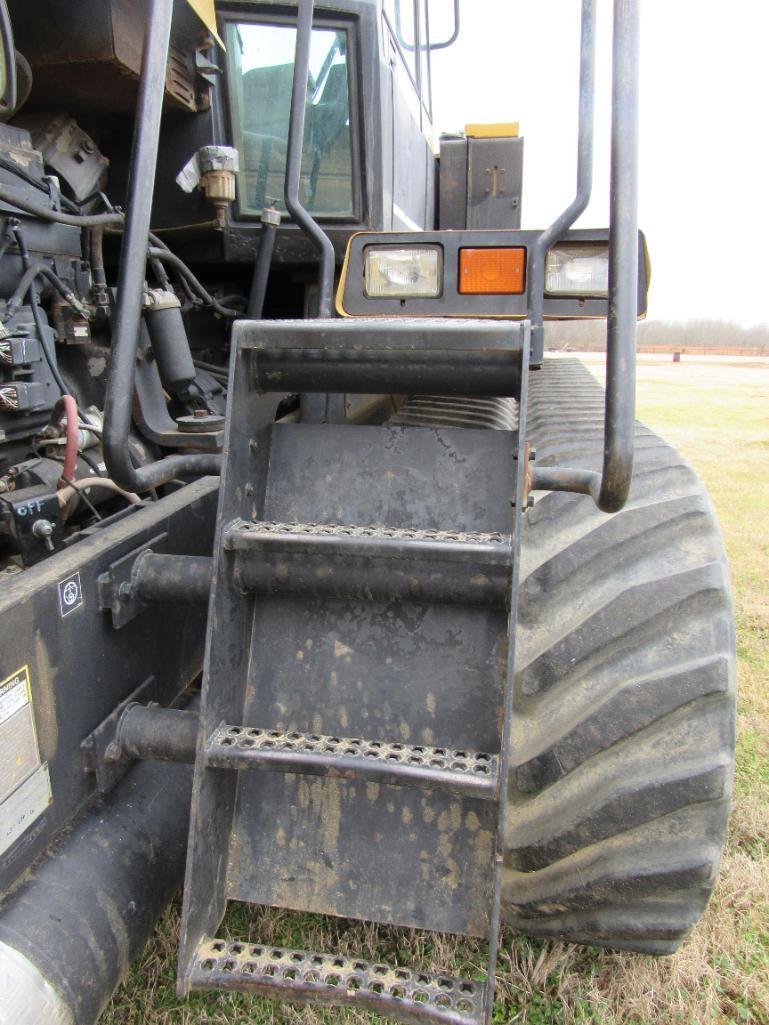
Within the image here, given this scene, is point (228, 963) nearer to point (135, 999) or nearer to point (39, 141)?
point (135, 999)

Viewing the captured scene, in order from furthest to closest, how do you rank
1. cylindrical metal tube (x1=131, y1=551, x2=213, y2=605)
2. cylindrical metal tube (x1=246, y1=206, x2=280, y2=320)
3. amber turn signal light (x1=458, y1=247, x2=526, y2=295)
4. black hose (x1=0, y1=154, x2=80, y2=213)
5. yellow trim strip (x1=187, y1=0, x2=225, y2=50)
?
cylindrical metal tube (x1=246, y1=206, x2=280, y2=320), yellow trim strip (x1=187, y1=0, x2=225, y2=50), black hose (x1=0, y1=154, x2=80, y2=213), amber turn signal light (x1=458, y1=247, x2=526, y2=295), cylindrical metal tube (x1=131, y1=551, x2=213, y2=605)

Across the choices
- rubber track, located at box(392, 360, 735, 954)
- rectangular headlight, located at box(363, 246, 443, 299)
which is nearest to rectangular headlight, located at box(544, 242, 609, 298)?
rectangular headlight, located at box(363, 246, 443, 299)

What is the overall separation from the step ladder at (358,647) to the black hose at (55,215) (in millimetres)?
748

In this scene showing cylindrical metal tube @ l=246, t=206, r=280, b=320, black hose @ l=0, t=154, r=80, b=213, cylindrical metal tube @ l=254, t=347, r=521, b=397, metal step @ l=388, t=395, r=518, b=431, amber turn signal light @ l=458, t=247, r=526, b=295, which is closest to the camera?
cylindrical metal tube @ l=254, t=347, r=521, b=397

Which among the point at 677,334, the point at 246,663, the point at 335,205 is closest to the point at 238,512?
the point at 246,663

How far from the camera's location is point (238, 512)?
1.37 metres

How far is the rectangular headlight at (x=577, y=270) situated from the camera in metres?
1.63

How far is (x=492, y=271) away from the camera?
5.32ft

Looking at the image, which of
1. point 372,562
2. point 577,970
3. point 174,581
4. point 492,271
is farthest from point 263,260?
point 577,970

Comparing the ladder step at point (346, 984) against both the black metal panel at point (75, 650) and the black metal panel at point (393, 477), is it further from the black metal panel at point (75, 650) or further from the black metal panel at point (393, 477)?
the black metal panel at point (393, 477)

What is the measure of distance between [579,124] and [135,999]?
192 centimetres

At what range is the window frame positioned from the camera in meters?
2.26

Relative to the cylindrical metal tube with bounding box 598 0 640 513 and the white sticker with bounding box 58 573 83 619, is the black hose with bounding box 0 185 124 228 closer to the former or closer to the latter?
the white sticker with bounding box 58 573 83 619

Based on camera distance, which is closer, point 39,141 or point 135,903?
point 135,903
